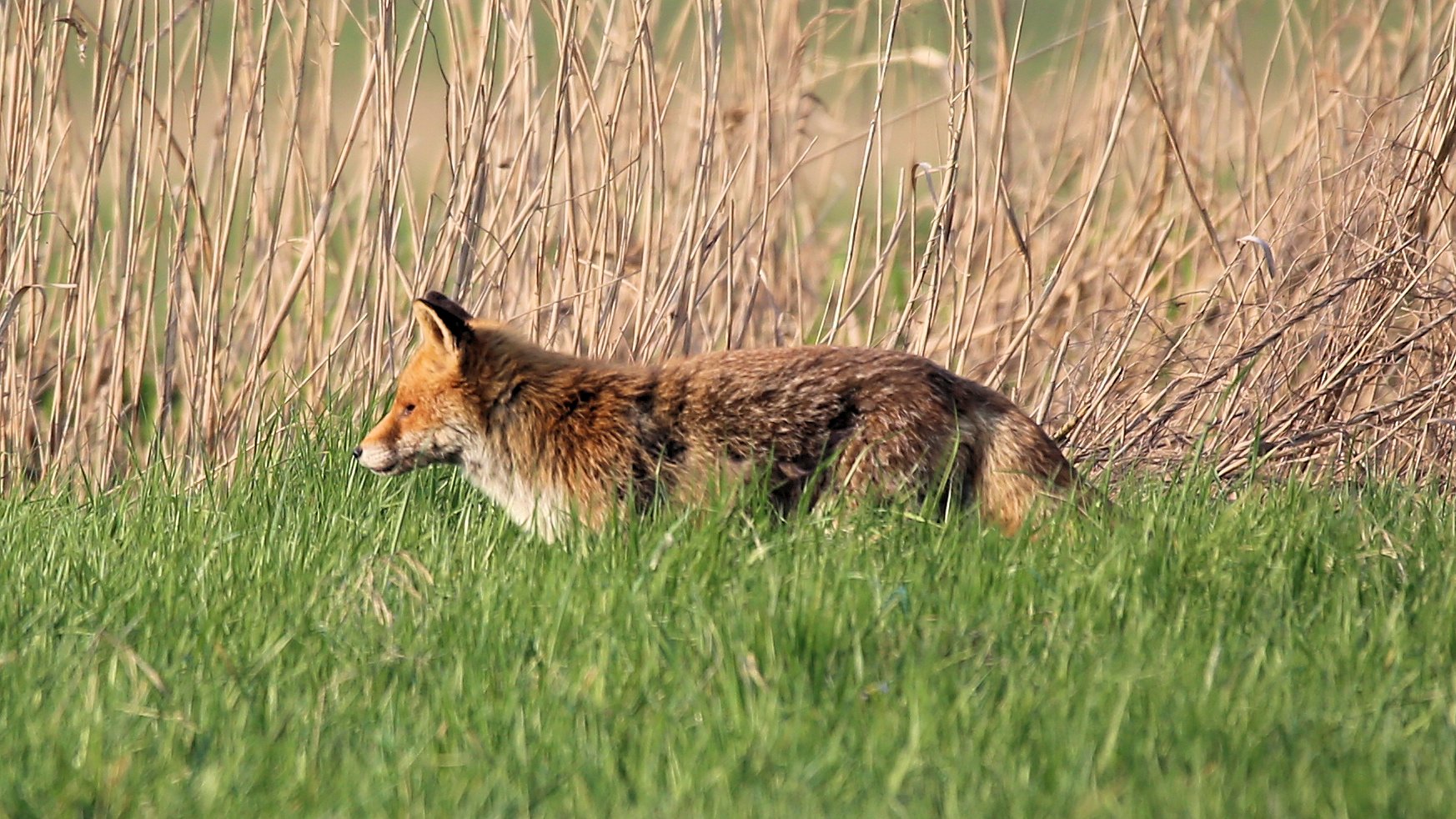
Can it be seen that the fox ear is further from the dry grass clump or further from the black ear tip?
the dry grass clump

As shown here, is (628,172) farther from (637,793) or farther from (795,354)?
(637,793)

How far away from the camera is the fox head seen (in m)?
4.57

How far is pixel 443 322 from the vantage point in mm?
4504

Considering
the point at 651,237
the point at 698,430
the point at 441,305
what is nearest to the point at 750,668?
the point at 698,430

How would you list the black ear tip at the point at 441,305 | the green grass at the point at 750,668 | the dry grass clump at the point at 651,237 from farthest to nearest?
the dry grass clump at the point at 651,237 → the black ear tip at the point at 441,305 → the green grass at the point at 750,668

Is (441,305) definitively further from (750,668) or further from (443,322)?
(750,668)

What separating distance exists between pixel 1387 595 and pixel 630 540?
175cm

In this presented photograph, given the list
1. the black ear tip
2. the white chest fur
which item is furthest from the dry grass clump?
the white chest fur

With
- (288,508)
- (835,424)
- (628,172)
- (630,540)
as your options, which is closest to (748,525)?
(630,540)

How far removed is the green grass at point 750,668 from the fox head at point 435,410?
39cm

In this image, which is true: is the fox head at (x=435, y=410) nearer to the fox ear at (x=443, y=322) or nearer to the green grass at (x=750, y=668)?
the fox ear at (x=443, y=322)

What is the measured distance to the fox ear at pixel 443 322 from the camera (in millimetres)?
4508

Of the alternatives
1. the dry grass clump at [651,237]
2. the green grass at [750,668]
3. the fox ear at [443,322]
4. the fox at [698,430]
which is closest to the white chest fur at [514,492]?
the fox at [698,430]

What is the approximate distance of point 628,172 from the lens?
554 cm
